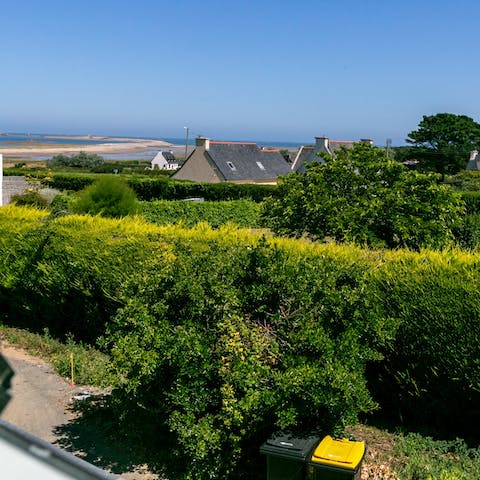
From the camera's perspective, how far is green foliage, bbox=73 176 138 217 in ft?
56.2

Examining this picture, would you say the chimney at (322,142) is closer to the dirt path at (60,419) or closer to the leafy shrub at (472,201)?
→ the leafy shrub at (472,201)

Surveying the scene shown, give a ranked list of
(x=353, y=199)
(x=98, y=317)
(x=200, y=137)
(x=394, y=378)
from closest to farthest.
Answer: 1. (x=394, y=378)
2. (x=98, y=317)
3. (x=353, y=199)
4. (x=200, y=137)

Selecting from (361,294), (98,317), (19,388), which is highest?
(361,294)

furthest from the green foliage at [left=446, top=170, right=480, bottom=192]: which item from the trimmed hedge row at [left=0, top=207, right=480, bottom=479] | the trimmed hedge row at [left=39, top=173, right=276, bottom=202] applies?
the trimmed hedge row at [left=0, top=207, right=480, bottom=479]

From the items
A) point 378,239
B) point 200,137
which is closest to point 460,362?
point 378,239

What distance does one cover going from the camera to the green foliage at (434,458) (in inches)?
233

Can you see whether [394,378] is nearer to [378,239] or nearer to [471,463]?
[471,463]

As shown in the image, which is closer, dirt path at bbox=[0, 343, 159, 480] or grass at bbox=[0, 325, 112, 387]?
dirt path at bbox=[0, 343, 159, 480]

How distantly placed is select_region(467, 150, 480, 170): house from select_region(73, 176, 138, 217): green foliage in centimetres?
6259

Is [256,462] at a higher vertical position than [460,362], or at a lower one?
lower

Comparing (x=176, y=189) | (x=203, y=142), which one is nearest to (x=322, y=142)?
(x=203, y=142)

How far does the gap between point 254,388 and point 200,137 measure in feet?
130

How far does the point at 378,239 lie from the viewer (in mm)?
10219

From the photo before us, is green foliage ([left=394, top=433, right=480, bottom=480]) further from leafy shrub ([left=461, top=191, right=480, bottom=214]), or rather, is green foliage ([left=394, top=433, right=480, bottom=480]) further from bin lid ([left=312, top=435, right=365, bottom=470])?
leafy shrub ([left=461, top=191, right=480, bottom=214])
